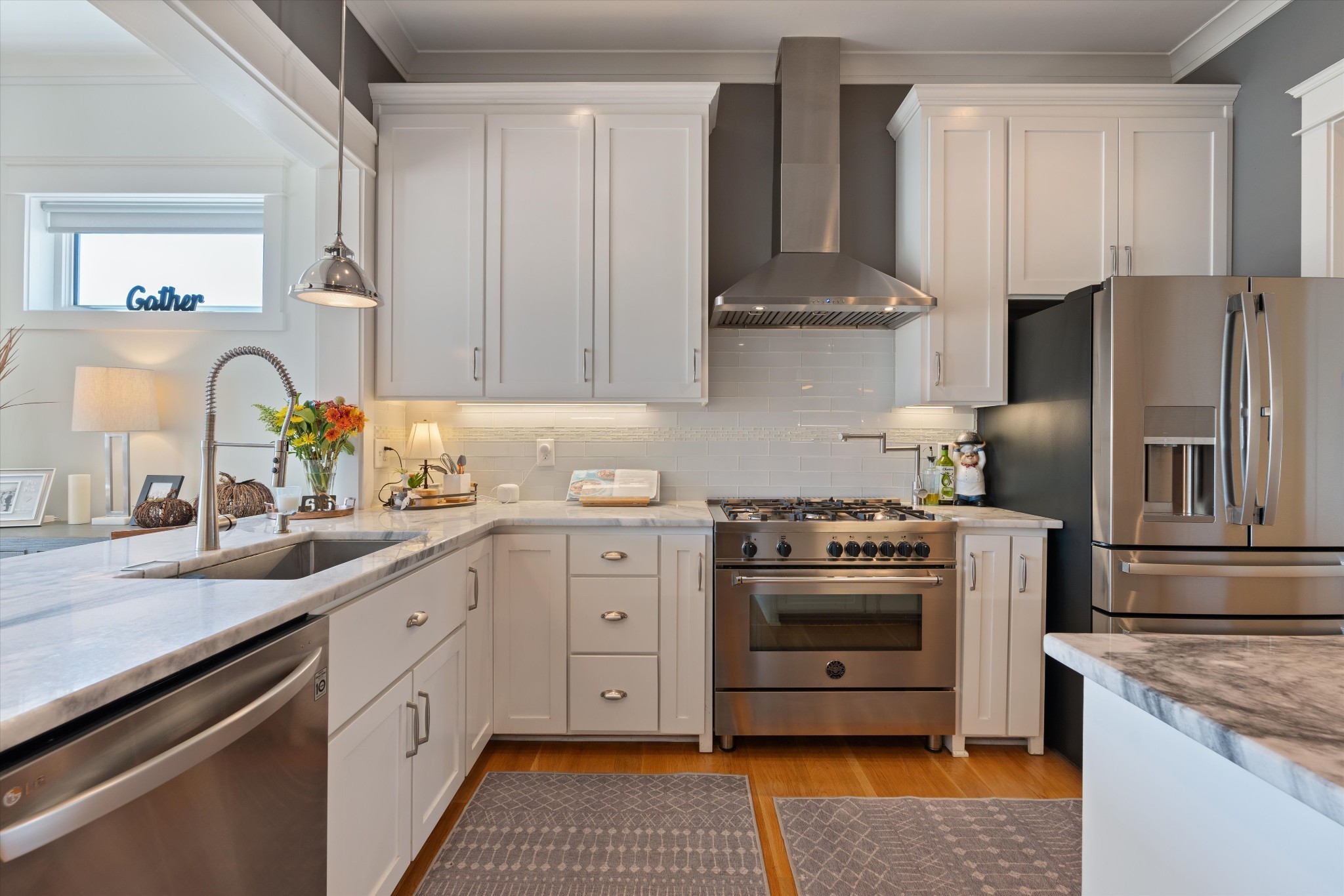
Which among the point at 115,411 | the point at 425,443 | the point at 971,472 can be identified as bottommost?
the point at 971,472

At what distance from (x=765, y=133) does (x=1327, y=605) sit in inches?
112

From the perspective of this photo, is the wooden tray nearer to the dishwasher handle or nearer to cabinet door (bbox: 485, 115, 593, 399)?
cabinet door (bbox: 485, 115, 593, 399)

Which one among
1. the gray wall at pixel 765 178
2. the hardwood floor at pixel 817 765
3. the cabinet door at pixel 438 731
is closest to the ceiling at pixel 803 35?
the gray wall at pixel 765 178

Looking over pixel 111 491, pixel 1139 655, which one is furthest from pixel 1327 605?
pixel 111 491

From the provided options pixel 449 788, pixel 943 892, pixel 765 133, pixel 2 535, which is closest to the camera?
pixel 943 892

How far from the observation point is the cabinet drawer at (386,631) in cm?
134

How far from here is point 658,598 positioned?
8.34 ft

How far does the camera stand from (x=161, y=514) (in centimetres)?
240

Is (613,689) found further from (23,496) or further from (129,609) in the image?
(23,496)

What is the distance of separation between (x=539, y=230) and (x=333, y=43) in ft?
3.16

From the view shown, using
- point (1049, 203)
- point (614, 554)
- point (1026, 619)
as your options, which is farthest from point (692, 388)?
point (1049, 203)

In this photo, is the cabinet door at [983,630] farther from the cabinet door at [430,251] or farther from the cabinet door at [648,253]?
the cabinet door at [430,251]

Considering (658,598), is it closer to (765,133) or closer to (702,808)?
(702,808)

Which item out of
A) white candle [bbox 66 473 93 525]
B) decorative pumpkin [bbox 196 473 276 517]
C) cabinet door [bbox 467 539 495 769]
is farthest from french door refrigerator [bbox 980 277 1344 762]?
white candle [bbox 66 473 93 525]
